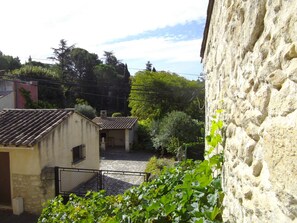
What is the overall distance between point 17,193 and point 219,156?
8.39 meters

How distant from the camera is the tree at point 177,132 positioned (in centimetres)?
1956

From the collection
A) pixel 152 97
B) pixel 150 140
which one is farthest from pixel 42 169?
pixel 152 97

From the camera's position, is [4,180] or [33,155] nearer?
[33,155]

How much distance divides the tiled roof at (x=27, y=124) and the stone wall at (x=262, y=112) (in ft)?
25.7

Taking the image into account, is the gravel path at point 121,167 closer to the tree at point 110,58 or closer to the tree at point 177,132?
the tree at point 177,132

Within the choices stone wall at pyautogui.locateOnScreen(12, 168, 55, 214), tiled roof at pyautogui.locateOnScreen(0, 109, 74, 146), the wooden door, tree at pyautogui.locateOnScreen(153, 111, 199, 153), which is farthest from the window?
tree at pyautogui.locateOnScreen(153, 111, 199, 153)

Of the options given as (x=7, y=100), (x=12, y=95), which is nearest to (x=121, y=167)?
(x=7, y=100)

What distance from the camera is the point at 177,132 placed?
65.3ft

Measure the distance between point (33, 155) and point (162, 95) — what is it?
21.1 meters

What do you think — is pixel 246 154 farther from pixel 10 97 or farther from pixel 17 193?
pixel 10 97

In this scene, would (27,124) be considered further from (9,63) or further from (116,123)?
(9,63)

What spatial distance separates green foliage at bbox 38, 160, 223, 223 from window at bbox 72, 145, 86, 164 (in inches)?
271

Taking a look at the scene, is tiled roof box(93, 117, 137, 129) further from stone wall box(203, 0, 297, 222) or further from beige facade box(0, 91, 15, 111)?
stone wall box(203, 0, 297, 222)

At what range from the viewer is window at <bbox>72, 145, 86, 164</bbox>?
11967mm
